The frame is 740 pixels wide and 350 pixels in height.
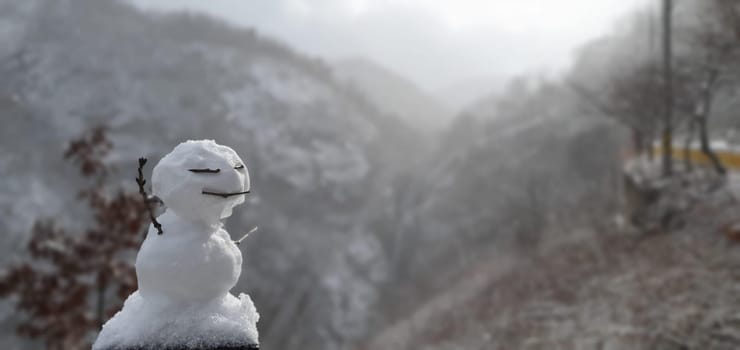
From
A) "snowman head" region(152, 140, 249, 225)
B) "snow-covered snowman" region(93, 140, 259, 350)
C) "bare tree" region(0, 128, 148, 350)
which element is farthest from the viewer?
"bare tree" region(0, 128, 148, 350)

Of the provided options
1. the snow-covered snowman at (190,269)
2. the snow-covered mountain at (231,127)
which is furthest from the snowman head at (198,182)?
the snow-covered mountain at (231,127)

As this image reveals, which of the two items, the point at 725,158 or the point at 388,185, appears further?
the point at 388,185

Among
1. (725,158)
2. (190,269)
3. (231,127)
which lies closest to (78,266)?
(190,269)

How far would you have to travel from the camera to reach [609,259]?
39.3ft

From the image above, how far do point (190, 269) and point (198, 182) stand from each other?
0.29 metres

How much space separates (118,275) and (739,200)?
42.2 ft

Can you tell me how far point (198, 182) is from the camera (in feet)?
5.34

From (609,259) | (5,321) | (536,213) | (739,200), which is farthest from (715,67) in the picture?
(5,321)

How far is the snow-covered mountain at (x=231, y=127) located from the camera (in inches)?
1252

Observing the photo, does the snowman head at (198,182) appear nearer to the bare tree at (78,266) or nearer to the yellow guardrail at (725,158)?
the bare tree at (78,266)

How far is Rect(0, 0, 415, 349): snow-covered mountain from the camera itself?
31797 mm

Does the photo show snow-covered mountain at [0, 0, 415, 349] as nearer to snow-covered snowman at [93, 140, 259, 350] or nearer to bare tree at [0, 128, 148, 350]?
bare tree at [0, 128, 148, 350]

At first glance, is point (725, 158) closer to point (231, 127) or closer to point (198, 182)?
point (198, 182)

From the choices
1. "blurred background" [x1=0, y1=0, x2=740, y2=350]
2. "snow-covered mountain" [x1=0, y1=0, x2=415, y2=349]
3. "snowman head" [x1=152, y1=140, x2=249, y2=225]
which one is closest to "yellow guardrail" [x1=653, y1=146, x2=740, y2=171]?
"blurred background" [x1=0, y1=0, x2=740, y2=350]
